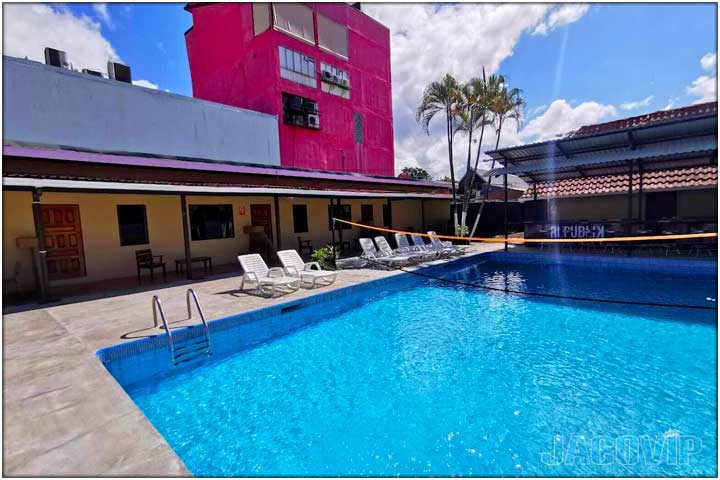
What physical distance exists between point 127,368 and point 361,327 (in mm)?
3800

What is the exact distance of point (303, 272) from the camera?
28.5 feet

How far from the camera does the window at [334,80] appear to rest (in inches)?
719

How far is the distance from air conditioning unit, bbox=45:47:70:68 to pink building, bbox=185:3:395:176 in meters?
7.28

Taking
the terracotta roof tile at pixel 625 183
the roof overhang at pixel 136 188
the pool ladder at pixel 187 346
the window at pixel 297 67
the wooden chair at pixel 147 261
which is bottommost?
the pool ladder at pixel 187 346

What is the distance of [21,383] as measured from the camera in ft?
11.7

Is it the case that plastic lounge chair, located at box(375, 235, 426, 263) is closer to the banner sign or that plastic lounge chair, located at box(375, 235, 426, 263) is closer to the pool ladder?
the banner sign

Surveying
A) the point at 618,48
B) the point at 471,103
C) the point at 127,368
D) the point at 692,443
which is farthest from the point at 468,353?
the point at 471,103

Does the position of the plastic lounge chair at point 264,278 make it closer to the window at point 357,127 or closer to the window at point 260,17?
the window at point 260,17

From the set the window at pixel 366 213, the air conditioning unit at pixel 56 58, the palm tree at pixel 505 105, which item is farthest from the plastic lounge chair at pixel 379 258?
the air conditioning unit at pixel 56 58

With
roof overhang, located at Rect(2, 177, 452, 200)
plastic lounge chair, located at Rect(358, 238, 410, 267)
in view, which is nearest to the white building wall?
roof overhang, located at Rect(2, 177, 452, 200)

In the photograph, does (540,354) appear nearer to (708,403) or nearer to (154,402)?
(708,403)

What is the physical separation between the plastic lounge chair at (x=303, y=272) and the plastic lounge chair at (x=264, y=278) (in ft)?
1.02

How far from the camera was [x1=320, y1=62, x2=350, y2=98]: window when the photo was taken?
18250 millimetres

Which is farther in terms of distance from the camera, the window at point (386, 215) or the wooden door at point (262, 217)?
the window at point (386, 215)
